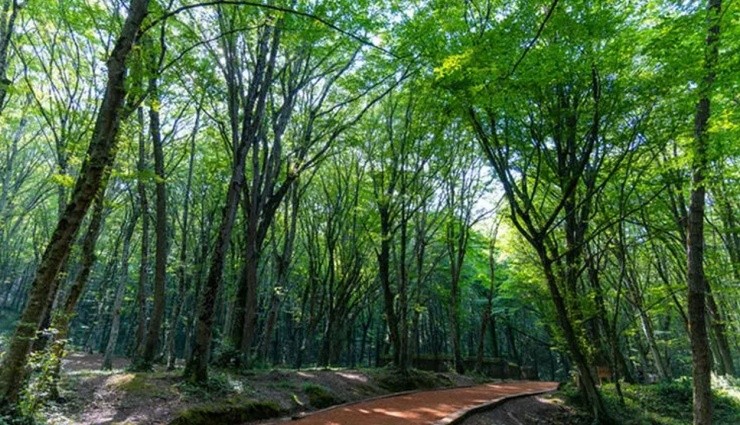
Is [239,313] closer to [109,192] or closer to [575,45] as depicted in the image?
[109,192]

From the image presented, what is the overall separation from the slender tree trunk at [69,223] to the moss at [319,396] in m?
5.93

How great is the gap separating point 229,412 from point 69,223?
4319 mm

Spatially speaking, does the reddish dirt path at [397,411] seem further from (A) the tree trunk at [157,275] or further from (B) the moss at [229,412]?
(A) the tree trunk at [157,275]

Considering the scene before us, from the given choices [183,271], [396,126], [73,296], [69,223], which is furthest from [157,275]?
[396,126]

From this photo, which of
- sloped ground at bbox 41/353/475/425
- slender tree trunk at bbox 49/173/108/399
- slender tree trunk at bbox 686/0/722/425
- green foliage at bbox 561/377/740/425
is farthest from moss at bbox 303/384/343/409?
slender tree trunk at bbox 686/0/722/425

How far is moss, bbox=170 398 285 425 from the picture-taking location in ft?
23.0

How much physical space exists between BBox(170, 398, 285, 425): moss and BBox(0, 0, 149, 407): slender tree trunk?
92.8 inches

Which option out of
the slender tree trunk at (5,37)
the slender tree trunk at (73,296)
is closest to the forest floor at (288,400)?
the slender tree trunk at (73,296)

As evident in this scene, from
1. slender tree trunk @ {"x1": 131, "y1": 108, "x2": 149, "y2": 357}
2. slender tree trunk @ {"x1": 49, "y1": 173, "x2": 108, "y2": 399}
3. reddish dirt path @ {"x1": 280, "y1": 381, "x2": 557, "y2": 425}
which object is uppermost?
slender tree trunk @ {"x1": 131, "y1": 108, "x2": 149, "y2": 357}

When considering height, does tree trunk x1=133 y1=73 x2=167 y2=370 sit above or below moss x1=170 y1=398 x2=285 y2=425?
above

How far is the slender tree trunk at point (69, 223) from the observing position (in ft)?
16.5

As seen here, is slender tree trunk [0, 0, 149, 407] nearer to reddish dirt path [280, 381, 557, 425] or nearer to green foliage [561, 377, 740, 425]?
reddish dirt path [280, 381, 557, 425]

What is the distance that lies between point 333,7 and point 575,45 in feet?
16.2

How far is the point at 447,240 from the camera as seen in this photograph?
1883 cm
